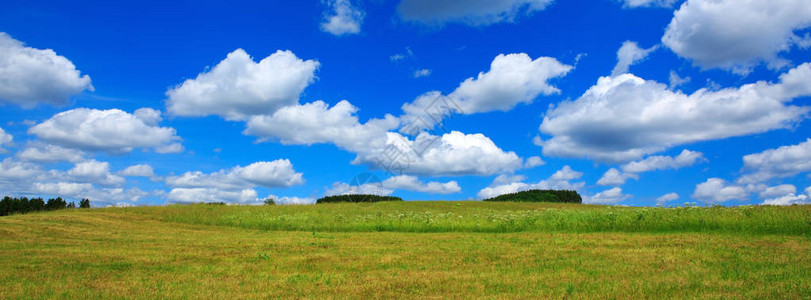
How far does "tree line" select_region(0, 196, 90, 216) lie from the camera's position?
4450 cm

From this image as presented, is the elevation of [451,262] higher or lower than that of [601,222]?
lower

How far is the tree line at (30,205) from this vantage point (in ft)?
146

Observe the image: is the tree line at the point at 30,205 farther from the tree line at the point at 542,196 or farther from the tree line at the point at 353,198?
the tree line at the point at 542,196

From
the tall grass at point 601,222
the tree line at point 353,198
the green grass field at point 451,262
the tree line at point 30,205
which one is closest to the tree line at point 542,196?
the tree line at point 353,198

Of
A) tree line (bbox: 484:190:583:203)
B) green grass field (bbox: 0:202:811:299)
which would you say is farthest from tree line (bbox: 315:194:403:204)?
green grass field (bbox: 0:202:811:299)

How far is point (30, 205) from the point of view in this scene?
2019 inches

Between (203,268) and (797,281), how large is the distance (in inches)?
578

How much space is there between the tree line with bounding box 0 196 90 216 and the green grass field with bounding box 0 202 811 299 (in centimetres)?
1976

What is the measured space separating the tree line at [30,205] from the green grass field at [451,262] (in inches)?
778

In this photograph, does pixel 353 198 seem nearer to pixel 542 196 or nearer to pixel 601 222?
pixel 542 196

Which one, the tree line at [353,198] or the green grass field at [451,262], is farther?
the tree line at [353,198]

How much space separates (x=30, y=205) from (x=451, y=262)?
5422 cm

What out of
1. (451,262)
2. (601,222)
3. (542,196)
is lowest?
(451,262)

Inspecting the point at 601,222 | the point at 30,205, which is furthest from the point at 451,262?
the point at 30,205
